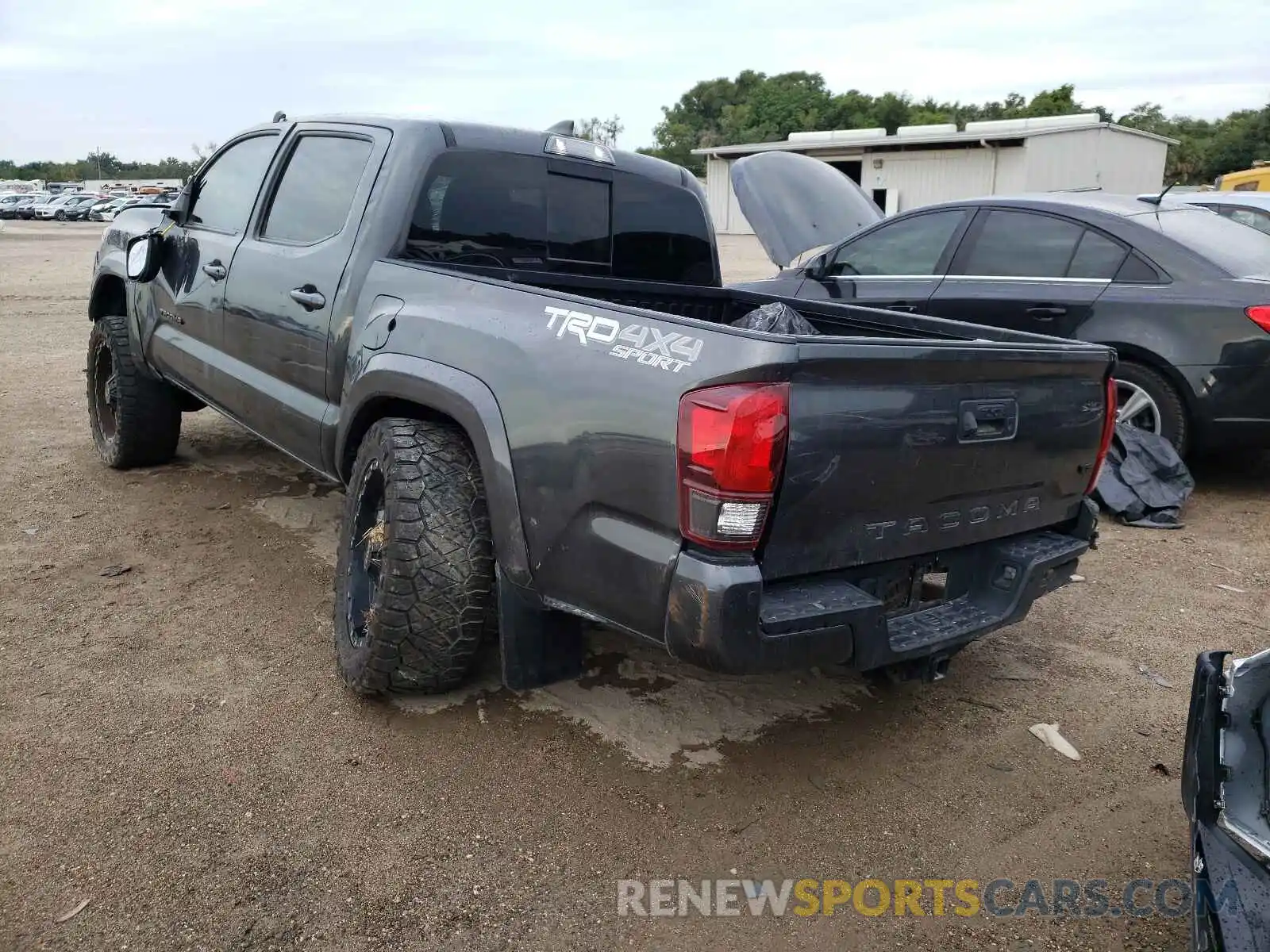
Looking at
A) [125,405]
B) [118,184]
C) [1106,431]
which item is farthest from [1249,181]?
[118,184]

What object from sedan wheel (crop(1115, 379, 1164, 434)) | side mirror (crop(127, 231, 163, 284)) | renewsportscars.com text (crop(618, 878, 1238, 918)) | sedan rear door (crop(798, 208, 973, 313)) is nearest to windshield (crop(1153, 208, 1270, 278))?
sedan wheel (crop(1115, 379, 1164, 434))

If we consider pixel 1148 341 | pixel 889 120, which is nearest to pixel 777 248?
pixel 1148 341

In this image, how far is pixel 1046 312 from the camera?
5.73m

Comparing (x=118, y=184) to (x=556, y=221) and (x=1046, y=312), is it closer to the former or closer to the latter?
(x=1046, y=312)

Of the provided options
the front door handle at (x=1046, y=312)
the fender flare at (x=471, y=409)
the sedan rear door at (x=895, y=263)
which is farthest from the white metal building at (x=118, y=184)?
the fender flare at (x=471, y=409)

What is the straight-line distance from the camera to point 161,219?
5289 mm

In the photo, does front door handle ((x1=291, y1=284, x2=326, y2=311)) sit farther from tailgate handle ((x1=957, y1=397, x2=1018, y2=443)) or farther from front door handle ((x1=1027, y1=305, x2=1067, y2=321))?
front door handle ((x1=1027, y1=305, x2=1067, y2=321))

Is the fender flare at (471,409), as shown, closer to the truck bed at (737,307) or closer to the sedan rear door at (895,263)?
the truck bed at (737,307)

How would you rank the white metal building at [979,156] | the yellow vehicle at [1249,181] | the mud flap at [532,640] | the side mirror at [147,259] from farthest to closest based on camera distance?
the white metal building at [979,156]
the yellow vehicle at [1249,181]
the side mirror at [147,259]
the mud flap at [532,640]

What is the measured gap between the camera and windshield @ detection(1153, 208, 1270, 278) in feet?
17.5

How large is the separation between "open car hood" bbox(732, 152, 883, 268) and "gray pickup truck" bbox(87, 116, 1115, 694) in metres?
2.19

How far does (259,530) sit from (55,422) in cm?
309

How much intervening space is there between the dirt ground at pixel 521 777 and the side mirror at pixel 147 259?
1.44 metres

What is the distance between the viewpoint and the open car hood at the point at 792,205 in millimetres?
6672
